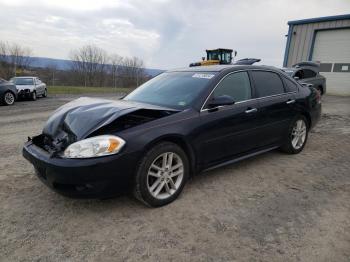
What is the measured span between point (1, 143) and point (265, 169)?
4.93 meters

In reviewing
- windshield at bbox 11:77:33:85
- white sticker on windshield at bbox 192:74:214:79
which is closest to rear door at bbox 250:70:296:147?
white sticker on windshield at bbox 192:74:214:79

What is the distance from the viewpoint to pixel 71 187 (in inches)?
109

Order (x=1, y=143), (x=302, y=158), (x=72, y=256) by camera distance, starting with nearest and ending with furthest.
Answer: (x=72, y=256), (x=302, y=158), (x=1, y=143)

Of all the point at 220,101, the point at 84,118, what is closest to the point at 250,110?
the point at 220,101

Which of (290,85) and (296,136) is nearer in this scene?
(290,85)

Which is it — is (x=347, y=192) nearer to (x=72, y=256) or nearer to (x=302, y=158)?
(x=302, y=158)

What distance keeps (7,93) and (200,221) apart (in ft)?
41.9

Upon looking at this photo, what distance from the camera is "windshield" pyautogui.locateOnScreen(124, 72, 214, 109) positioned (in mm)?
3629

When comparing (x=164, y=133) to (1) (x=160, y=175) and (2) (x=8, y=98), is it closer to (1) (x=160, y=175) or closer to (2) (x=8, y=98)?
(1) (x=160, y=175)

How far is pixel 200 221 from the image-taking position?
2873 millimetres

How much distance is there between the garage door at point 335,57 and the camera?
57.8ft

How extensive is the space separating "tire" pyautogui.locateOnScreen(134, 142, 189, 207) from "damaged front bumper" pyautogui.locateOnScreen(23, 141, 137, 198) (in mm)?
132

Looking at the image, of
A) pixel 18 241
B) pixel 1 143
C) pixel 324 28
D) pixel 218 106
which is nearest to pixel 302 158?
pixel 218 106

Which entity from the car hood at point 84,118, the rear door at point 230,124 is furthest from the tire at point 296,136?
the car hood at point 84,118
